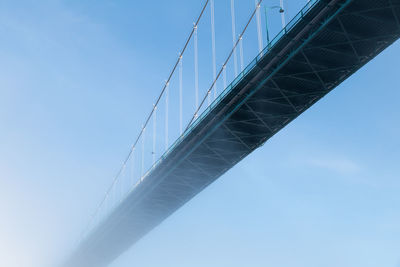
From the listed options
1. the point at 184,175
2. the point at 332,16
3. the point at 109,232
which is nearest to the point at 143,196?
the point at 184,175

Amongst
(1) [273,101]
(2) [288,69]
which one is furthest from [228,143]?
(2) [288,69]

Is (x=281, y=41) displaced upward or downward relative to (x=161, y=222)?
upward

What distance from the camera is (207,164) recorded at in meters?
42.8

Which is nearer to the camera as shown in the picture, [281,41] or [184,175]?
[281,41]

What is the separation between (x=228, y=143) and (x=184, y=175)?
635 centimetres

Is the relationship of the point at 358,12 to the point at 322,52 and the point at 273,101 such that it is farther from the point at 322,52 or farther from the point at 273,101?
the point at 273,101

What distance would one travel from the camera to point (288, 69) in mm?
30969

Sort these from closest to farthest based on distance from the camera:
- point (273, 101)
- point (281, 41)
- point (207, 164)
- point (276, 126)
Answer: point (281, 41)
point (273, 101)
point (276, 126)
point (207, 164)

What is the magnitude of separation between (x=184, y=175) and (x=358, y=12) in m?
23.2

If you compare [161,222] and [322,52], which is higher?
[322,52]

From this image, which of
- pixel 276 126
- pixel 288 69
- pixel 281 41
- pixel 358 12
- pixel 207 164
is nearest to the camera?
pixel 358 12

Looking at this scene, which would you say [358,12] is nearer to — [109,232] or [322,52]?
[322,52]

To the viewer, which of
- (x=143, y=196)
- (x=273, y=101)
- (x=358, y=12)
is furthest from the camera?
(x=143, y=196)

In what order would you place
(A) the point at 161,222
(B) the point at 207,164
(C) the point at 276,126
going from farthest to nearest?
1. (A) the point at 161,222
2. (B) the point at 207,164
3. (C) the point at 276,126
